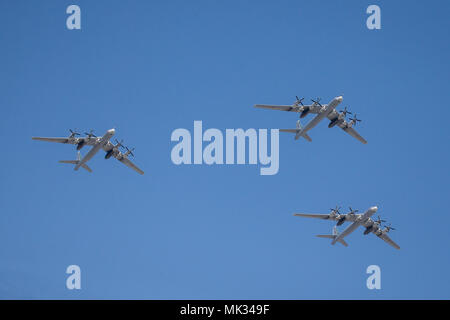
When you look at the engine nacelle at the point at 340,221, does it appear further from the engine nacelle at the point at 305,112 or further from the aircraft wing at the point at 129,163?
the aircraft wing at the point at 129,163

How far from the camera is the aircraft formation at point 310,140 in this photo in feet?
285

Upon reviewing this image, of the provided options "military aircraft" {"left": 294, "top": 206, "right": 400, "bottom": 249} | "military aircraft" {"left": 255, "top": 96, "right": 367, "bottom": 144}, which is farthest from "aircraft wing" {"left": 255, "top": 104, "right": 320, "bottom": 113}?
"military aircraft" {"left": 294, "top": 206, "right": 400, "bottom": 249}

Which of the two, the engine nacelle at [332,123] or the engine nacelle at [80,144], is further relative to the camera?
the engine nacelle at [332,123]

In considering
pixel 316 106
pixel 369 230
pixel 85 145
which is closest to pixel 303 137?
pixel 316 106

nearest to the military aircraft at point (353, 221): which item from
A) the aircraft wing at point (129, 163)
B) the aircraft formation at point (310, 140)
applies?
the aircraft formation at point (310, 140)

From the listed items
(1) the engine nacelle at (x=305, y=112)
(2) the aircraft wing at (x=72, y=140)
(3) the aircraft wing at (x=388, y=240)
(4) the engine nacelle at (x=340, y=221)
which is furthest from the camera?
(3) the aircraft wing at (x=388, y=240)

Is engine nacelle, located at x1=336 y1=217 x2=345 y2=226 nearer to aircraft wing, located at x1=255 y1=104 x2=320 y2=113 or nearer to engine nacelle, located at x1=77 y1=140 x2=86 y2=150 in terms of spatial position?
aircraft wing, located at x1=255 y1=104 x2=320 y2=113

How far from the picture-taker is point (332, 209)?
91.7 m

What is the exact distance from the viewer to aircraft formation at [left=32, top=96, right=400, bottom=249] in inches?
3420
